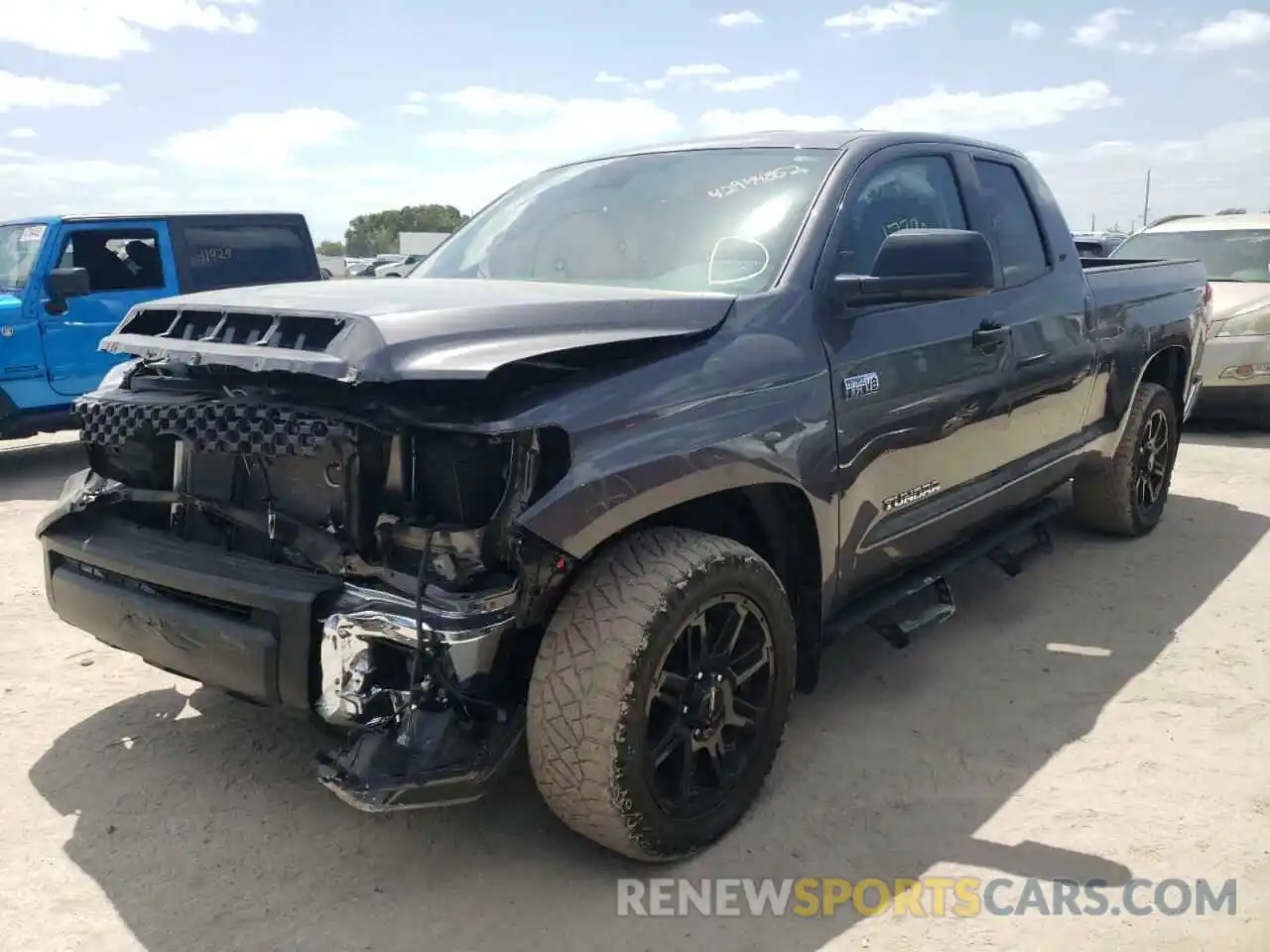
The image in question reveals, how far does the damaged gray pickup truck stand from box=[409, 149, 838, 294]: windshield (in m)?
0.01

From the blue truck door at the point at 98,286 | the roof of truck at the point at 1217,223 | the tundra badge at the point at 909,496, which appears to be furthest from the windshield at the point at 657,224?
the roof of truck at the point at 1217,223

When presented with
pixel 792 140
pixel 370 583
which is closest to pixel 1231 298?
pixel 792 140

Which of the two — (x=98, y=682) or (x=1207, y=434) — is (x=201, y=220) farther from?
(x=1207, y=434)

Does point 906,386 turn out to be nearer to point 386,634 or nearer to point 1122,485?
point 386,634

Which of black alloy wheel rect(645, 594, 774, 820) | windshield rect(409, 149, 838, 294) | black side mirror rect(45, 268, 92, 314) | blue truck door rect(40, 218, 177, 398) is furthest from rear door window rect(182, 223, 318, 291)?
black alloy wheel rect(645, 594, 774, 820)

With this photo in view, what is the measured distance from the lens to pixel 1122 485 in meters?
5.17

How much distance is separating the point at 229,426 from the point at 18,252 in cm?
671

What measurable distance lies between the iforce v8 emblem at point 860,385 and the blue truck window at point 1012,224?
117 cm

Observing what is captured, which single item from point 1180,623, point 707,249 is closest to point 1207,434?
point 1180,623

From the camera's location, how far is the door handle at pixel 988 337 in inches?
141

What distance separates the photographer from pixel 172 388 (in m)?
2.83

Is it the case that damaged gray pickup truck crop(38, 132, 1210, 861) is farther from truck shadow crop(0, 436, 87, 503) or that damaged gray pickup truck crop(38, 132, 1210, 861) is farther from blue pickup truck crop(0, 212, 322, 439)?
blue pickup truck crop(0, 212, 322, 439)

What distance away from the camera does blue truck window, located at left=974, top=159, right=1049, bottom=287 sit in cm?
403

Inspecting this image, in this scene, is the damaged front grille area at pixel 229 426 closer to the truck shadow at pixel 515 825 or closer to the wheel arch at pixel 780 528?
the wheel arch at pixel 780 528
